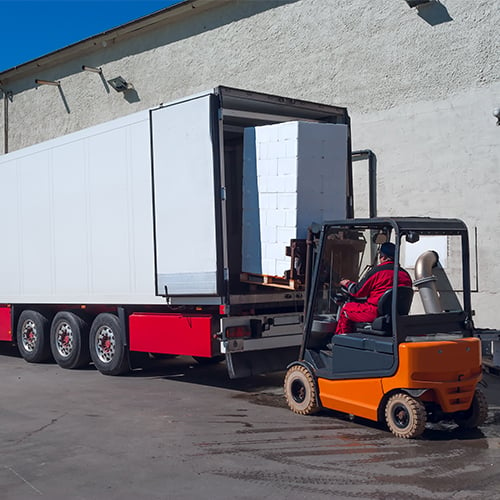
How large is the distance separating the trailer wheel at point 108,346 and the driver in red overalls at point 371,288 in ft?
13.4

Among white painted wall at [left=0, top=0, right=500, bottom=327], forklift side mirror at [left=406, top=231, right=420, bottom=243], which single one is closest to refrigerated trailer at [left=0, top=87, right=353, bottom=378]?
forklift side mirror at [left=406, top=231, right=420, bottom=243]

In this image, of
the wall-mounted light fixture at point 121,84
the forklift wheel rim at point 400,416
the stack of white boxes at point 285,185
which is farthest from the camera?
the wall-mounted light fixture at point 121,84

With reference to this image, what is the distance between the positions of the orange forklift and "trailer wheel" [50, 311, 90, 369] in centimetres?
440

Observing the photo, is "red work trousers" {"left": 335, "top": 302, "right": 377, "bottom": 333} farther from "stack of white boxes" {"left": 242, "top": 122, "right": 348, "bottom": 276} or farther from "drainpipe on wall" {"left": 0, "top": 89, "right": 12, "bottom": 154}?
"drainpipe on wall" {"left": 0, "top": 89, "right": 12, "bottom": 154}

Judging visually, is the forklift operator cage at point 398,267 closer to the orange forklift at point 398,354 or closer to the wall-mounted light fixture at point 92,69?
the orange forklift at point 398,354

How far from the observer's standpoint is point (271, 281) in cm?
883

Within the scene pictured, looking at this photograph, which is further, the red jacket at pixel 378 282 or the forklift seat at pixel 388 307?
the red jacket at pixel 378 282

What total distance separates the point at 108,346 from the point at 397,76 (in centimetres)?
683

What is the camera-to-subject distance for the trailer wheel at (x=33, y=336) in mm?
12197

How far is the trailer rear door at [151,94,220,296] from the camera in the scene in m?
8.72

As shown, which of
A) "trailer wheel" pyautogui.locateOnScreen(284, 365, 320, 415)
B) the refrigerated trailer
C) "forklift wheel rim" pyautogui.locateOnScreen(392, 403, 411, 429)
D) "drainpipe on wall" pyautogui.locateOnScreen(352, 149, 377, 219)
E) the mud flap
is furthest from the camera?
"drainpipe on wall" pyautogui.locateOnScreen(352, 149, 377, 219)

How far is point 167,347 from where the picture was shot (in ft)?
32.0

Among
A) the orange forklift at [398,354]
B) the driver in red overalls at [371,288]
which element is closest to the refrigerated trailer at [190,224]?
the orange forklift at [398,354]

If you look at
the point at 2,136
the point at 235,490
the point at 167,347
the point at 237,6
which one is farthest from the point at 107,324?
the point at 2,136
